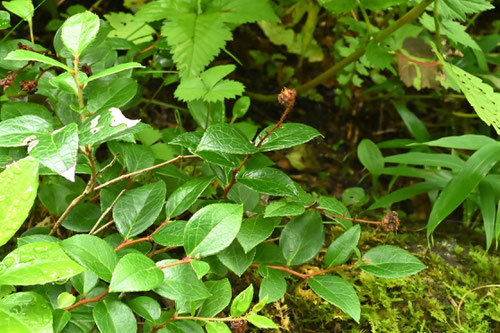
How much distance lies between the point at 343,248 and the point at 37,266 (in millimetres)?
659

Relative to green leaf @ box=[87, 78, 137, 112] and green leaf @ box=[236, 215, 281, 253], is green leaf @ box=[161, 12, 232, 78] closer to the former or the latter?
green leaf @ box=[87, 78, 137, 112]

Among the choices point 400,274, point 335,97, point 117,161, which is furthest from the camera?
point 335,97

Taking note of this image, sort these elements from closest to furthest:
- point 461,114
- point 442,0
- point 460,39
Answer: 1. point 442,0
2. point 460,39
3. point 461,114

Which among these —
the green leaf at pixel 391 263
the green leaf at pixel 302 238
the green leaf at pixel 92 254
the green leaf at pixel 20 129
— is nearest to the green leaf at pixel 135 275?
the green leaf at pixel 92 254

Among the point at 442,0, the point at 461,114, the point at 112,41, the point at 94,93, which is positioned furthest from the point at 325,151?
the point at 94,93

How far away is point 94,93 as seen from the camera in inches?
43.6

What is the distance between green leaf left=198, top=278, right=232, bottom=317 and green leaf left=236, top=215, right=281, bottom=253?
0.31ft

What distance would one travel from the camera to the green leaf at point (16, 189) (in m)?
0.75

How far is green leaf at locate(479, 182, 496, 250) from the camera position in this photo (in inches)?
56.8

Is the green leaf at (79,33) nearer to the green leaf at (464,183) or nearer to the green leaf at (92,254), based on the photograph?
the green leaf at (92,254)

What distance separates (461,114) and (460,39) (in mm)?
631

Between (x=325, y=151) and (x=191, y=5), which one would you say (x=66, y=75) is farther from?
(x=325, y=151)

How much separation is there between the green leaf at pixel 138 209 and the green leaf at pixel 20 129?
249 millimetres

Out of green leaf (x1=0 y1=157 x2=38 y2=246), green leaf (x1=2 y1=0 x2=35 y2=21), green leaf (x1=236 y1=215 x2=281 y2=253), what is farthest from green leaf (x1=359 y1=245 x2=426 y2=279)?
green leaf (x1=2 y1=0 x2=35 y2=21)
